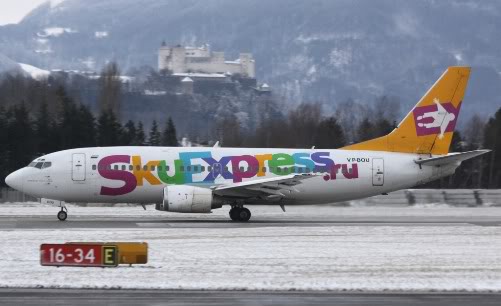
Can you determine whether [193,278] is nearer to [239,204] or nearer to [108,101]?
[239,204]

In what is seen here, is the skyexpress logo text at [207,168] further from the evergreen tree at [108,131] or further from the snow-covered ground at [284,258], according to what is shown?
the evergreen tree at [108,131]

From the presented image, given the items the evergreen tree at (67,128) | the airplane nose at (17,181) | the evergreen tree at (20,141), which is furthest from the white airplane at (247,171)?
the evergreen tree at (67,128)

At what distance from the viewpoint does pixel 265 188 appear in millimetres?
41656

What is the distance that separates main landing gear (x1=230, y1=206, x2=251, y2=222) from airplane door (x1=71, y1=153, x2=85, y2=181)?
6.02 metres

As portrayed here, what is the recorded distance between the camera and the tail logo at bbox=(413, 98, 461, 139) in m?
43.8

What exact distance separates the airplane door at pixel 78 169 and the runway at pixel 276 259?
5.65 ft

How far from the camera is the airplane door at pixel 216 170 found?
42.1m

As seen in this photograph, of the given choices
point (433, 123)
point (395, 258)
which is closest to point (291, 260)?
point (395, 258)

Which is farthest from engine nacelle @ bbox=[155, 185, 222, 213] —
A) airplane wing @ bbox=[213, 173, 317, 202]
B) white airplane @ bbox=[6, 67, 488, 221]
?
airplane wing @ bbox=[213, 173, 317, 202]

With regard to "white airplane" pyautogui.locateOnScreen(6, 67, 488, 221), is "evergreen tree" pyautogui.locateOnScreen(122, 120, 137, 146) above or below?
above

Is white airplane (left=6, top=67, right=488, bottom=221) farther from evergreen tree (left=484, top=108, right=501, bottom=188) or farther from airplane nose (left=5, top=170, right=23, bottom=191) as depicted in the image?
evergreen tree (left=484, top=108, right=501, bottom=188)

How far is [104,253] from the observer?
968 inches

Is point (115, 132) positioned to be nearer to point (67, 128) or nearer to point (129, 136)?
point (129, 136)

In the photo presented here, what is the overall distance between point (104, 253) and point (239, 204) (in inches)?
702
